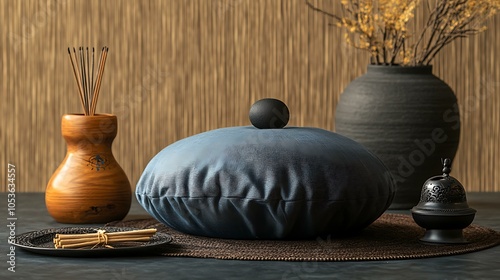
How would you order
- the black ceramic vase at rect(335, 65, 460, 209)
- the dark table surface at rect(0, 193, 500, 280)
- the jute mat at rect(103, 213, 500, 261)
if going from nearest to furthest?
the dark table surface at rect(0, 193, 500, 280) < the jute mat at rect(103, 213, 500, 261) < the black ceramic vase at rect(335, 65, 460, 209)

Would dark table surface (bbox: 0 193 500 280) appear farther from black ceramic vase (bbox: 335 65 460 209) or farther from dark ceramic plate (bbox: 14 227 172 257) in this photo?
black ceramic vase (bbox: 335 65 460 209)

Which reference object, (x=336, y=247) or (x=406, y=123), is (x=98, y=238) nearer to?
(x=336, y=247)

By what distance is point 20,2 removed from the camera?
323 cm

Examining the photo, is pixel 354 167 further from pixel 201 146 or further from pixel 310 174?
pixel 201 146

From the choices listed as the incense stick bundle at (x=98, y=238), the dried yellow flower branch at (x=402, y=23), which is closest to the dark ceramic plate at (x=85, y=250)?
the incense stick bundle at (x=98, y=238)

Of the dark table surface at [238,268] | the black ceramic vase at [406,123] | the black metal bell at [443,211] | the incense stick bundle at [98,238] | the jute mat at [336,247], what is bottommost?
the dark table surface at [238,268]

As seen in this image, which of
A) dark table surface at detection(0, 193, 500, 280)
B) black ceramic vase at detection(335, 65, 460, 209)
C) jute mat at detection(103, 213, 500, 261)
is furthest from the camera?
black ceramic vase at detection(335, 65, 460, 209)

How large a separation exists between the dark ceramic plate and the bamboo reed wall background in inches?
39.1

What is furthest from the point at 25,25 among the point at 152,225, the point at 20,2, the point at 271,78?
the point at 152,225

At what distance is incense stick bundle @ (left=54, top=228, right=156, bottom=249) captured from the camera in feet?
7.04

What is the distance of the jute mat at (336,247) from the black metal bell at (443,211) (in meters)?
0.04

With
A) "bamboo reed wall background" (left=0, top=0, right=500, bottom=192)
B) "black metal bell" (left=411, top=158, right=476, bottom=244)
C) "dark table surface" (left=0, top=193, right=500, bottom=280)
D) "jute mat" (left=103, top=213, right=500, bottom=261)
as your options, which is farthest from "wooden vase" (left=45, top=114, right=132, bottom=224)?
"black metal bell" (left=411, top=158, right=476, bottom=244)

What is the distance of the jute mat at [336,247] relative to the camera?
2117 millimetres

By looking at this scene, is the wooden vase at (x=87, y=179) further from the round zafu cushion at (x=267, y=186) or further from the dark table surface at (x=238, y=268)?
the dark table surface at (x=238, y=268)
